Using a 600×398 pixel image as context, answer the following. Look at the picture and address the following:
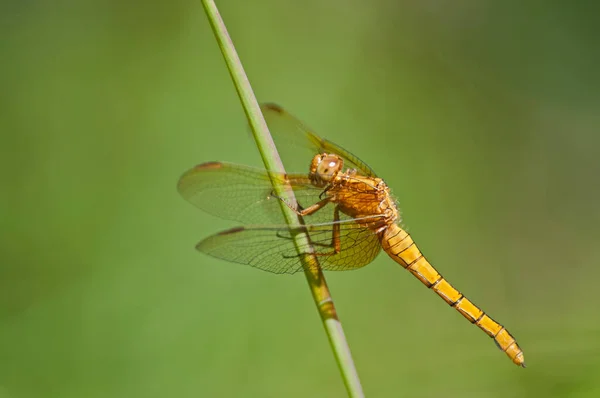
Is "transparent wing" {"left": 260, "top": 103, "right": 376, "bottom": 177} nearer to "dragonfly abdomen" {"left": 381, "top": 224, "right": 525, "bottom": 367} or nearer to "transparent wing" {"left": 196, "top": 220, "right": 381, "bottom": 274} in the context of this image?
"dragonfly abdomen" {"left": 381, "top": 224, "right": 525, "bottom": 367}

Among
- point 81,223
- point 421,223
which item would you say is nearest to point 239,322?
point 81,223

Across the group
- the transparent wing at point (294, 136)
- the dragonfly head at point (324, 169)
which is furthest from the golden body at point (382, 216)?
the transparent wing at point (294, 136)

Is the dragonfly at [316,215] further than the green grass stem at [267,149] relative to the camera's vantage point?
Yes

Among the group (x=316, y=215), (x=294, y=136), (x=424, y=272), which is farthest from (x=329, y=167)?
(x=424, y=272)

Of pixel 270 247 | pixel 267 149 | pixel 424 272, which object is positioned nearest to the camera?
pixel 267 149

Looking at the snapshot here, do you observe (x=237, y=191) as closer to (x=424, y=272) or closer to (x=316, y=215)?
(x=316, y=215)

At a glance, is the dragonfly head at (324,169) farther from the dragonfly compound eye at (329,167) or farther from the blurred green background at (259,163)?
the blurred green background at (259,163)
